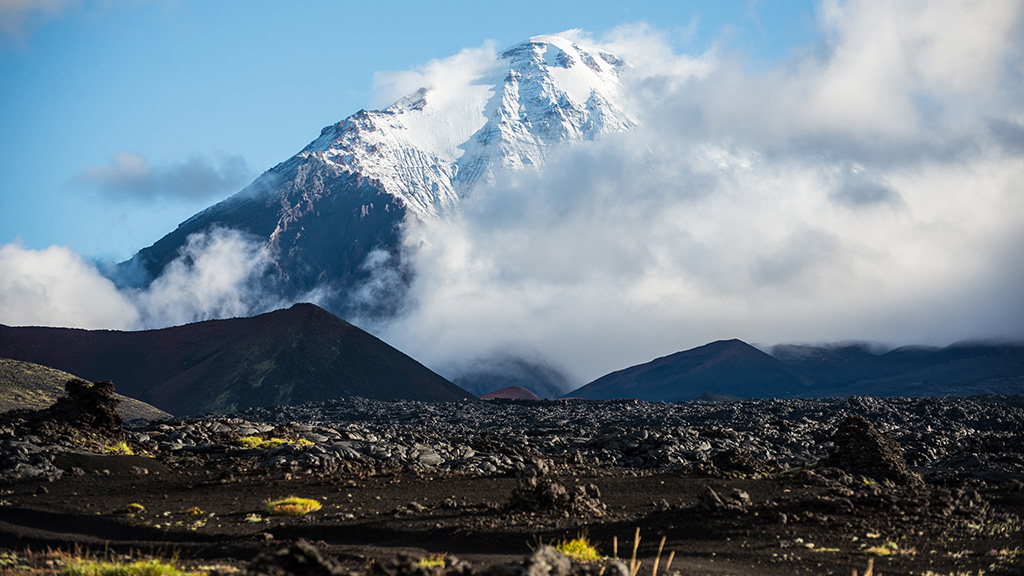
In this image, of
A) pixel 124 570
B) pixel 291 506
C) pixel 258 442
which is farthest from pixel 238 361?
pixel 124 570

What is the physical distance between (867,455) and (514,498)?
1390cm

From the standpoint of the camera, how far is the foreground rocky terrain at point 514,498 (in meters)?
15.2

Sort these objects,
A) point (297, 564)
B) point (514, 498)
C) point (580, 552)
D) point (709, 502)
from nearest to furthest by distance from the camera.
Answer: point (297, 564) → point (580, 552) → point (709, 502) → point (514, 498)

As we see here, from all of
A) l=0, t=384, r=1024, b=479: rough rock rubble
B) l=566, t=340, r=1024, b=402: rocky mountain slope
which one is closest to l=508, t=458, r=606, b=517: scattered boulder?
l=0, t=384, r=1024, b=479: rough rock rubble

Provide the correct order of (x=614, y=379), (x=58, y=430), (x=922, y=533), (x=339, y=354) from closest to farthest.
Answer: (x=922, y=533) < (x=58, y=430) < (x=339, y=354) < (x=614, y=379)

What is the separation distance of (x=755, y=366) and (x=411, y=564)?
15047 centimetres

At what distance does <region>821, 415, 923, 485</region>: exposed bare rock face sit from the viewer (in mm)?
25688

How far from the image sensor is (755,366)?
151500mm

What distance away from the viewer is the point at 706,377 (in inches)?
6033

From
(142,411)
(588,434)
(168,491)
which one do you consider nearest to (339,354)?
(142,411)

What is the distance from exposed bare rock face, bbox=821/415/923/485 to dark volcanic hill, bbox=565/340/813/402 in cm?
11289

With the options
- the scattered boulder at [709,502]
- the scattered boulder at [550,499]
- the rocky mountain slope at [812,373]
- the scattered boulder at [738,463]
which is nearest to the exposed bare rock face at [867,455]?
the scattered boulder at [738,463]

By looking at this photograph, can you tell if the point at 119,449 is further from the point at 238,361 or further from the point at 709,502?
the point at 238,361

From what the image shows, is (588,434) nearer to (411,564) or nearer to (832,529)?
(832,529)
